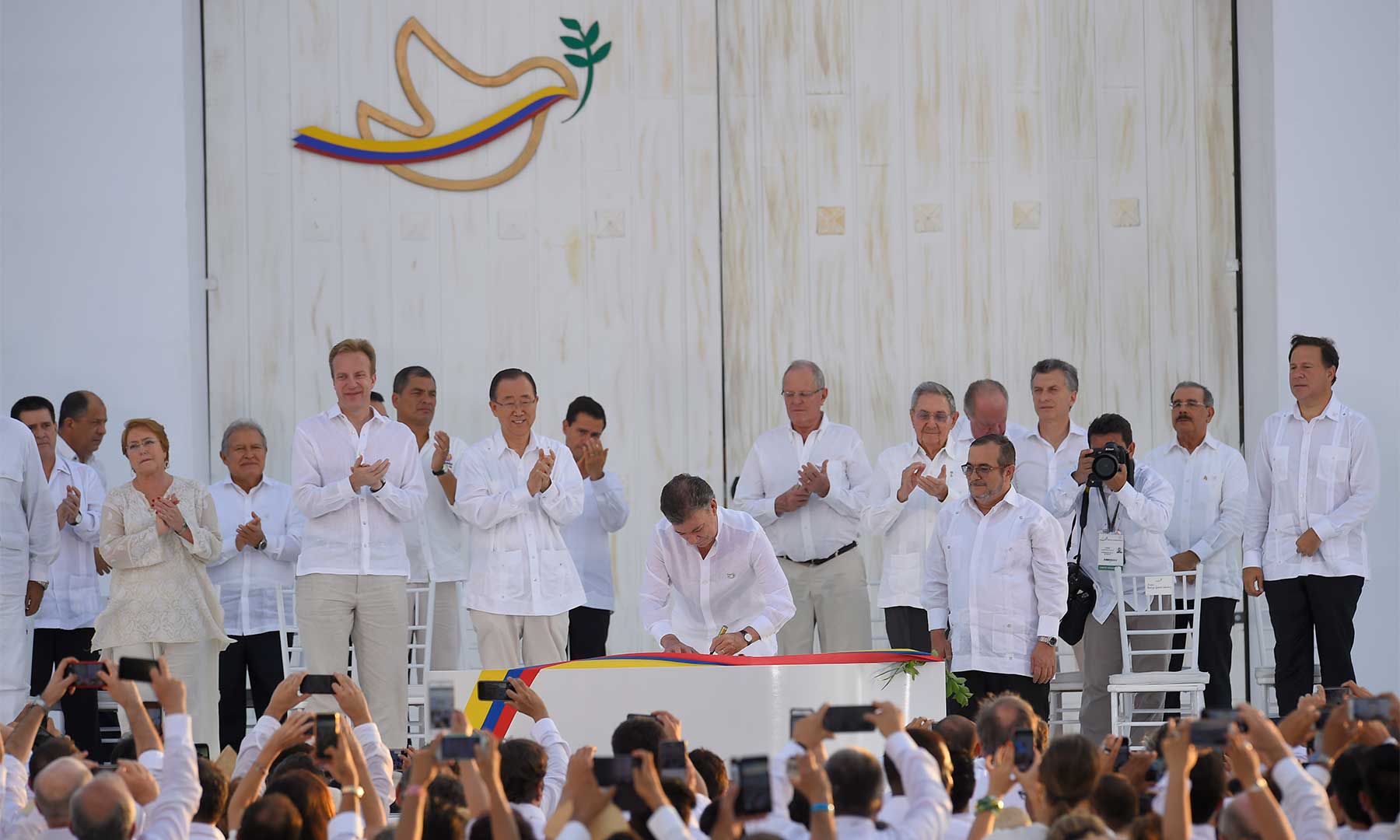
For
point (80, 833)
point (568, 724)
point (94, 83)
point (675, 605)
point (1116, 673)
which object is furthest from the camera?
point (94, 83)

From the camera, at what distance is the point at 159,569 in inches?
243

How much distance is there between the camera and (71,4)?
26.4 ft

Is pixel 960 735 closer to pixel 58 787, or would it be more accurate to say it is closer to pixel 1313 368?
pixel 58 787

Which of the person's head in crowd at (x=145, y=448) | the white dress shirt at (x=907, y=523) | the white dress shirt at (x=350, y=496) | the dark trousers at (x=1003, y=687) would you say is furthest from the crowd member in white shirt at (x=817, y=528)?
the person's head in crowd at (x=145, y=448)

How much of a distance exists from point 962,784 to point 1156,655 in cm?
289

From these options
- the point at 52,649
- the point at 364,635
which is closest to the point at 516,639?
the point at 364,635

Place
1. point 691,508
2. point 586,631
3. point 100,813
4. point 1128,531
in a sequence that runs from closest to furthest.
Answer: point 100,813
point 691,508
point 1128,531
point 586,631

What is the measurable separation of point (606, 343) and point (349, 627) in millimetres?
2667

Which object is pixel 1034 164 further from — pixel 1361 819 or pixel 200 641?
pixel 1361 819

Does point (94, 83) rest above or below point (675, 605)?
above

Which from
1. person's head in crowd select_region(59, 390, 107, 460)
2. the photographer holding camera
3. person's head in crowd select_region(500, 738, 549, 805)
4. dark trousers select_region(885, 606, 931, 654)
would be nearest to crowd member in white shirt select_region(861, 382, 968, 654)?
dark trousers select_region(885, 606, 931, 654)

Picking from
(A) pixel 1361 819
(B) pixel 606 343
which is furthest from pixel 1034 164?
(A) pixel 1361 819

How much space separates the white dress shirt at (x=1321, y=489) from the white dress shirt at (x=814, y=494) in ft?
5.23

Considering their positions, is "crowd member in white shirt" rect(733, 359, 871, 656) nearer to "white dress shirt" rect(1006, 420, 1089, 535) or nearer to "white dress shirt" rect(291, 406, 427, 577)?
"white dress shirt" rect(1006, 420, 1089, 535)
